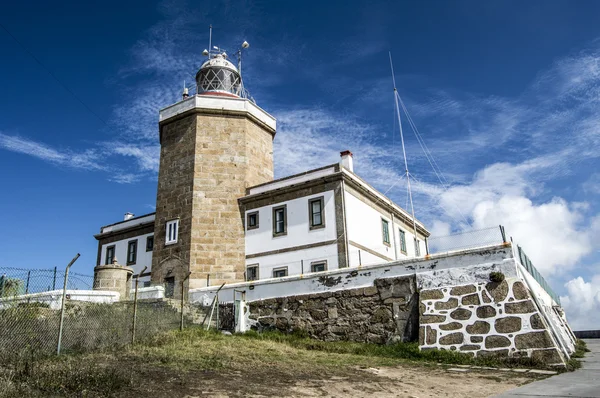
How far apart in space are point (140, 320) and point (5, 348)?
15.2 feet

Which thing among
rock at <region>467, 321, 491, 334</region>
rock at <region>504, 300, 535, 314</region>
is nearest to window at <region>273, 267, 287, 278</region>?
rock at <region>467, 321, 491, 334</region>

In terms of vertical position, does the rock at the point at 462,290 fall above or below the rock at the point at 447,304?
above

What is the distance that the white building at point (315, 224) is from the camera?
807 inches

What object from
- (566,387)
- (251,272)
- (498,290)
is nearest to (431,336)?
(498,290)

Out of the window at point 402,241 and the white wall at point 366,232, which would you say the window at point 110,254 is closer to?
the white wall at point 366,232

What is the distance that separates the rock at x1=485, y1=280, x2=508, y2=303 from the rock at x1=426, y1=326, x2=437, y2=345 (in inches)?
70.8

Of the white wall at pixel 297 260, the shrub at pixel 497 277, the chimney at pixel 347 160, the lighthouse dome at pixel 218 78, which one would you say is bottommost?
the shrub at pixel 497 277

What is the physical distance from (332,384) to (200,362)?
2985 millimetres

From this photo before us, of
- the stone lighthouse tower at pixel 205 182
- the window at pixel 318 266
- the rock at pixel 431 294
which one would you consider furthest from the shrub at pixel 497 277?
the stone lighthouse tower at pixel 205 182

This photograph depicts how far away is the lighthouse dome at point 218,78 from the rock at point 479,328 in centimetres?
1882

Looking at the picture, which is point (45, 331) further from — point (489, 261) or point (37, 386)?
point (489, 261)

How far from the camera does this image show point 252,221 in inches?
899

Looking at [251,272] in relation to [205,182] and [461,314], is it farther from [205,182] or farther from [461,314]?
[461,314]

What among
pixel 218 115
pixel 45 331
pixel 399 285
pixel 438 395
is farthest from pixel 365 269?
pixel 218 115
